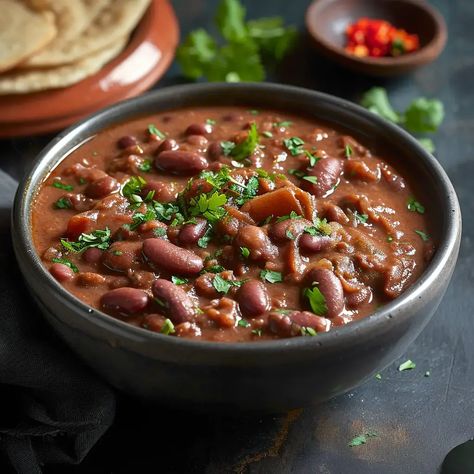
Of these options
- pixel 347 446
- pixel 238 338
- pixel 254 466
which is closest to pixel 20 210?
pixel 238 338

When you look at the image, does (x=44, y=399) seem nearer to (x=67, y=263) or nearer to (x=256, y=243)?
(x=67, y=263)

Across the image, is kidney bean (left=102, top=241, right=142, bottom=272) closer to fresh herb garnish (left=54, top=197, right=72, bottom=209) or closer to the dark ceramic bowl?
the dark ceramic bowl

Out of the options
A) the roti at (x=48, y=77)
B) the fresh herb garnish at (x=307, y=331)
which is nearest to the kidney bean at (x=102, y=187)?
the fresh herb garnish at (x=307, y=331)

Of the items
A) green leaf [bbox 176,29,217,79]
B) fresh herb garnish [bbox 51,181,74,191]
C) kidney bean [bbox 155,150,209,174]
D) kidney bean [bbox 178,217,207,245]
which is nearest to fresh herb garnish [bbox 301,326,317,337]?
kidney bean [bbox 178,217,207,245]

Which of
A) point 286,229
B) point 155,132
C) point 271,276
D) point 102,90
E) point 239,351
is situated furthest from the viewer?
point 102,90

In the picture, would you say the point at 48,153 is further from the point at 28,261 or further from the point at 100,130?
the point at 28,261

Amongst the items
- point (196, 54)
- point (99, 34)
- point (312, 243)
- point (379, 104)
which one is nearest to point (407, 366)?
point (312, 243)

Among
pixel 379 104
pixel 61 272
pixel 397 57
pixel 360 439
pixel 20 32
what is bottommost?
pixel 397 57
